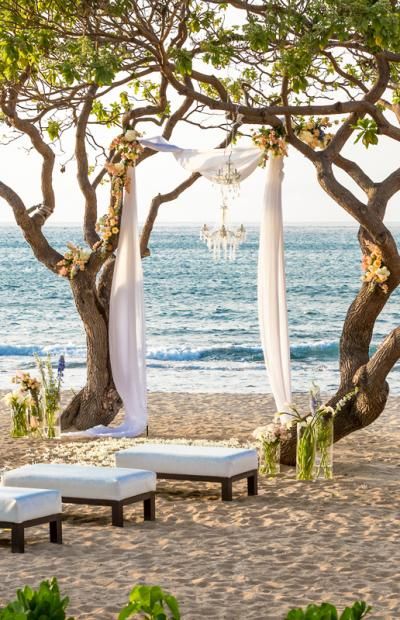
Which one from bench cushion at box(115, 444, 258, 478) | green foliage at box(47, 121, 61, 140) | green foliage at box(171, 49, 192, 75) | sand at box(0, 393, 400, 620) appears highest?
green foliage at box(171, 49, 192, 75)

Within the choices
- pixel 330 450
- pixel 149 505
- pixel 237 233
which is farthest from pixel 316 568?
pixel 237 233

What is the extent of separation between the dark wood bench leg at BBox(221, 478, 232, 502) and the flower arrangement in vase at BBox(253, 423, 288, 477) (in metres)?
0.83

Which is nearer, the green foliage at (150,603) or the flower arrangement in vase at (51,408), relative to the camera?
the green foliage at (150,603)

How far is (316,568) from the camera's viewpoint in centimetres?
562

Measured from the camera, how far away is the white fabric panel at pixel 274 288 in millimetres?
8523

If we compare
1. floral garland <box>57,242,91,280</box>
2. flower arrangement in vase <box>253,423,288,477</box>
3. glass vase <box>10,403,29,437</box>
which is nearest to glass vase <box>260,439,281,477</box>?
flower arrangement in vase <box>253,423,288,477</box>

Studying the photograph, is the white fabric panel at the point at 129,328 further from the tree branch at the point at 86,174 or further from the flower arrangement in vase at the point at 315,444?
the flower arrangement in vase at the point at 315,444

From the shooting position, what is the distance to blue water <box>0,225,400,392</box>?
19203 mm

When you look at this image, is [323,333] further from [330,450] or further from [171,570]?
[171,570]

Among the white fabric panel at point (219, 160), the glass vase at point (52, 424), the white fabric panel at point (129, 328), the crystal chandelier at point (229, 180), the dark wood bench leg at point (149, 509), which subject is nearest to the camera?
the dark wood bench leg at point (149, 509)

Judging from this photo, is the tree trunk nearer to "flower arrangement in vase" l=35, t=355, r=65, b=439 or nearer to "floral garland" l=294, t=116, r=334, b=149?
"flower arrangement in vase" l=35, t=355, r=65, b=439

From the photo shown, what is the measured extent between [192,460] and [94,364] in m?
2.89

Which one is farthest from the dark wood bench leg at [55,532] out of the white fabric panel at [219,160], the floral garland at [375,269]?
the white fabric panel at [219,160]

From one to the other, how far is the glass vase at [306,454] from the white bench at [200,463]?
51cm
